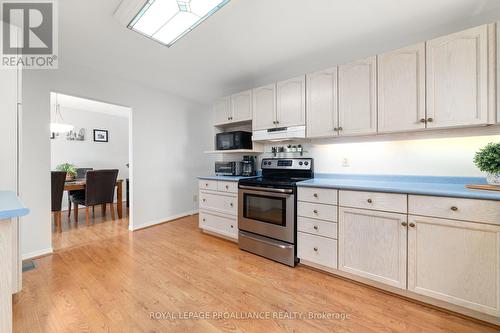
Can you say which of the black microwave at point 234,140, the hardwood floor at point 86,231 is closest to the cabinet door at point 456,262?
the black microwave at point 234,140

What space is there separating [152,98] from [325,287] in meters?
3.60

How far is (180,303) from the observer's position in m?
1.64

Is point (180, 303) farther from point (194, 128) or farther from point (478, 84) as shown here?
point (194, 128)

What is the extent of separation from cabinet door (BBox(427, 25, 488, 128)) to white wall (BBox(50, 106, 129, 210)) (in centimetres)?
582

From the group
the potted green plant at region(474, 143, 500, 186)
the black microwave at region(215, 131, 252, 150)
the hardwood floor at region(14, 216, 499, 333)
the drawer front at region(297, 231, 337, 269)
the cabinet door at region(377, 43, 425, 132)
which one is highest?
the cabinet door at region(377, 43, 425, 132)

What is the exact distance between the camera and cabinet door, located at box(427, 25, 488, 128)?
5.16ft

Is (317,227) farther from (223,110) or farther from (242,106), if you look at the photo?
(223,110)

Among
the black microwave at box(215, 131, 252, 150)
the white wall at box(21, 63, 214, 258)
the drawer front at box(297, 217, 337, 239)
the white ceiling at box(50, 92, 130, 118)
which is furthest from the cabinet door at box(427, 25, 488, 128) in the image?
the white ceiling at box(50, 92, 130, 118)

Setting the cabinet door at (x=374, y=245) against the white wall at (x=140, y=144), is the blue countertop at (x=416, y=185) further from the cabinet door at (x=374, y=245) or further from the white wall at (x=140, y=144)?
the white wall at (x=140, y=144)

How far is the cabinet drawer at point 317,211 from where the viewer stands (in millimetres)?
1973

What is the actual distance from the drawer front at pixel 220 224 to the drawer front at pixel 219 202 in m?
0.09

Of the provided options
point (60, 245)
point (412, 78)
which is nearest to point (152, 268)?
point (60, 245)

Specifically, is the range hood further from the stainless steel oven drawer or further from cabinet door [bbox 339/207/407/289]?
the stainless steel oven drawer

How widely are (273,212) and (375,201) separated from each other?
1000 millimetres
